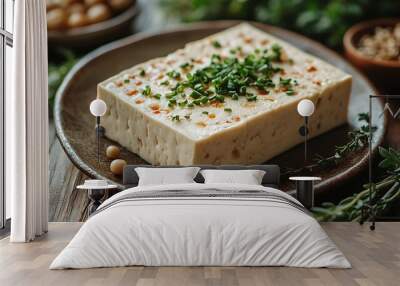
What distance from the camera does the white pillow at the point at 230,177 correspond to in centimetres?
461

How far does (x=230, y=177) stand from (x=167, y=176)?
1.49ft

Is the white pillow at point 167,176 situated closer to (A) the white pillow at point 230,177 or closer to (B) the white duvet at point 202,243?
(A) the white pillow at point 230,177

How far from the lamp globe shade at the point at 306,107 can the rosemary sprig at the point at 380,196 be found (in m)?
0.61

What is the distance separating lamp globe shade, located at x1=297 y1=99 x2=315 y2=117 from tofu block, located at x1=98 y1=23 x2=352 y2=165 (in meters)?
0.10

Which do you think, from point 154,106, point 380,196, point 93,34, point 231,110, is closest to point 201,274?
point 231,110

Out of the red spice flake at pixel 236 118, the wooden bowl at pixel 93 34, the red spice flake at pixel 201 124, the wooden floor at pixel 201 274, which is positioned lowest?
the wooden floor at pixel 201 274

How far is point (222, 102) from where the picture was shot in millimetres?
4809

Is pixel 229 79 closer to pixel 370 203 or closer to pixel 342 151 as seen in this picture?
pixel 342 151

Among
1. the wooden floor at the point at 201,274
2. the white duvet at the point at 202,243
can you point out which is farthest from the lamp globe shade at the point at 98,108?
the white duvet at the point at 202,243

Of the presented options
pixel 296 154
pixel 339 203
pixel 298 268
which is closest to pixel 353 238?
pixel 339 203

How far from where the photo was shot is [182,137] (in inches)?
181

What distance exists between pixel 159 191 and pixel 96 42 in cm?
220

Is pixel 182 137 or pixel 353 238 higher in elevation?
pixel 182 137

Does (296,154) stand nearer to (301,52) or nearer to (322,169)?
(322,169)
